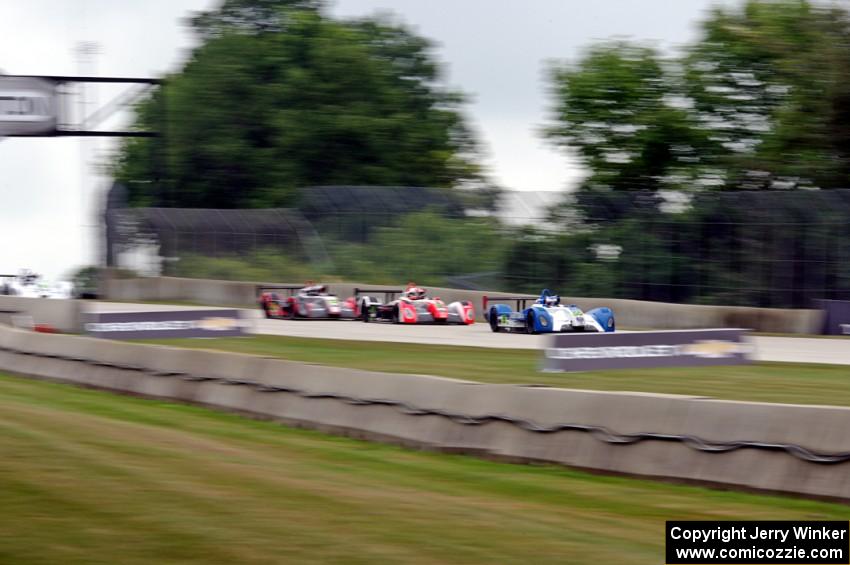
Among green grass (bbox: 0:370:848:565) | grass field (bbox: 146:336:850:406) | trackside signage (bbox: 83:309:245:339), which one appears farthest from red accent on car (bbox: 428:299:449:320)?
green grass (bbox: 0:370:848:565)

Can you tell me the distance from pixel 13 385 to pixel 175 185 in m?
51.2

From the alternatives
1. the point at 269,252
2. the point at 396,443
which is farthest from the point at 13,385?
the point at 269,252

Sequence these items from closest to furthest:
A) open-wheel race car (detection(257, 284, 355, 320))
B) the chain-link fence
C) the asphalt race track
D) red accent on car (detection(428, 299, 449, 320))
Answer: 1. the asphalt race track
2. the chain-link fence
3. red accent on car (detection(428, 299, 449, 320))
4. open-wheel race car (detection(257, 284, 355, 320))

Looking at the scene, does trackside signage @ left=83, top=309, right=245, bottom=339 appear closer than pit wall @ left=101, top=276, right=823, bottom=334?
Yes

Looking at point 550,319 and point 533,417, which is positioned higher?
point 533,417

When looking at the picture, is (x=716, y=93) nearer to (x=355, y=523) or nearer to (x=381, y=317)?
(x=381, y=317)

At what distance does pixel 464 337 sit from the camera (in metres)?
25.6

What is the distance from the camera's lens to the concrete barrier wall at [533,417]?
838 cm

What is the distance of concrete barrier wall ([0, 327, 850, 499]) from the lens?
838cm

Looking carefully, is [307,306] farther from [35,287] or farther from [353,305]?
[35,287]

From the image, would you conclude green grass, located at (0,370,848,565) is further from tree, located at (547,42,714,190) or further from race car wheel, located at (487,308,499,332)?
tree, located at (547,42,714,190)

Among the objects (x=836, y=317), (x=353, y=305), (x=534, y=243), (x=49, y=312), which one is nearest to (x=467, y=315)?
(x=353, y=305)

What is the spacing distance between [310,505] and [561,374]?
317 inches

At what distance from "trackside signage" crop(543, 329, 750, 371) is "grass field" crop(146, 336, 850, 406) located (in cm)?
16
